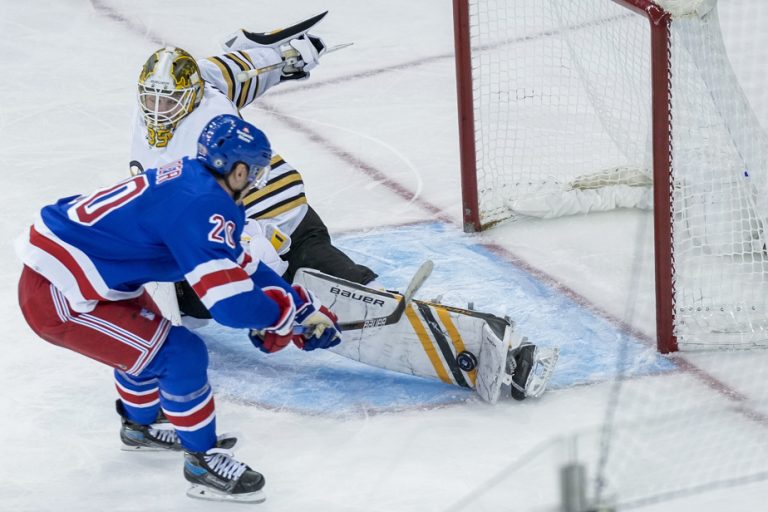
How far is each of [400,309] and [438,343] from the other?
0.43 feet

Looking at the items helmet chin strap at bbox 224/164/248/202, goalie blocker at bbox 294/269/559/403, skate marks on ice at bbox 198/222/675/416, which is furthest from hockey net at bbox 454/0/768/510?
helmet chin strap at bbox 224/164/248/202

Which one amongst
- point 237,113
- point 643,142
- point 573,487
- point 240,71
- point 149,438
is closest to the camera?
point 573,487

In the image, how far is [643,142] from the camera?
4.51 m

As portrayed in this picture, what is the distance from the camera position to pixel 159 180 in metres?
2.85

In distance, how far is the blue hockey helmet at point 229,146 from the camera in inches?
113

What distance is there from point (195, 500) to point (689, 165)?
1.69 metres

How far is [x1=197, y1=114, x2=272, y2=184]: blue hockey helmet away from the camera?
286 cm

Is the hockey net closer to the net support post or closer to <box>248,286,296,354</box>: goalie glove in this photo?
the net support post

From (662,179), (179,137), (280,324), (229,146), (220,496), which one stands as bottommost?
(220,496)

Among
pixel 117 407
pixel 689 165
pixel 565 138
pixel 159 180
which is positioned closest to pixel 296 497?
pixel 117 407

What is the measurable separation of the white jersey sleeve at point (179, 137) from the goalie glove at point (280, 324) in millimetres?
695

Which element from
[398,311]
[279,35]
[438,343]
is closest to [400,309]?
[398,311]

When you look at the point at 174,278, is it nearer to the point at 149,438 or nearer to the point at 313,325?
the point at 313,325

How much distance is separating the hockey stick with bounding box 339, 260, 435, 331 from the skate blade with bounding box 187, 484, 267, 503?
0.63 metres
